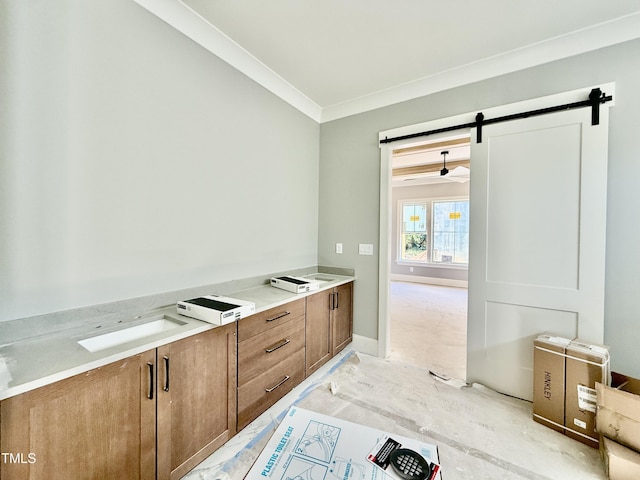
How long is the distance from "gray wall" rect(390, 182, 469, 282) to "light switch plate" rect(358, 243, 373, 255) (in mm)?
4003

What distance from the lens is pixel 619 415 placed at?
4.76 feet

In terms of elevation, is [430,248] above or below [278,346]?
above

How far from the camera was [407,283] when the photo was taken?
7.32 meters

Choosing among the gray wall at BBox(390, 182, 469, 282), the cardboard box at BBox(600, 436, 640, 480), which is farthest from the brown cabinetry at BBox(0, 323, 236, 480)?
the gray wall at BBox(390, 182, 469, 282)

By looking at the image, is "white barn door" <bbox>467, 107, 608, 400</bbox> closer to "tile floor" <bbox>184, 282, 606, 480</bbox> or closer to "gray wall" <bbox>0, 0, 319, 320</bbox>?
"tile floor" <bbox>184, 282, 606, 480</bbox>

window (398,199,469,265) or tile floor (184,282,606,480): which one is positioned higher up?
window (398,199,469,265)

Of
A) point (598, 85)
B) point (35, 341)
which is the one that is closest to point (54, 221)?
point (35, 341)

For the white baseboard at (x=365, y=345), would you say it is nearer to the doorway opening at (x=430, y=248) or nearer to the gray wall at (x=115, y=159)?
the doorway opening at (x=430, y=248)

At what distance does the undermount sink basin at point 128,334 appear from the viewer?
4.04ft

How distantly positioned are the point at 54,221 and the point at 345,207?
2354 mm

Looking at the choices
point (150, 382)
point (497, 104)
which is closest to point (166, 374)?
point (150, 382)

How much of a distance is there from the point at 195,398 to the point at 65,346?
2.04 feet

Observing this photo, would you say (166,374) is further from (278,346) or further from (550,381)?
(550,381)

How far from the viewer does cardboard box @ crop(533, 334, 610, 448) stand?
162 centimetres
